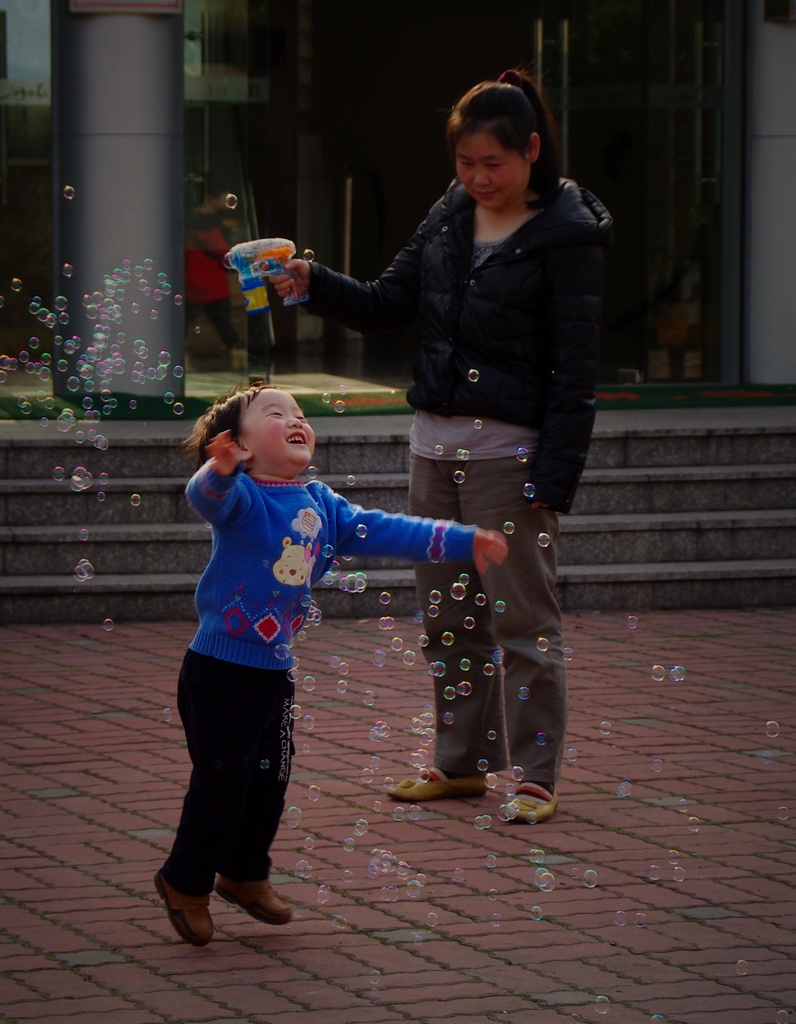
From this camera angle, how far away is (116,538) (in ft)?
27.8

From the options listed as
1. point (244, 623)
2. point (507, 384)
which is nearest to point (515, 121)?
point (507, 384)

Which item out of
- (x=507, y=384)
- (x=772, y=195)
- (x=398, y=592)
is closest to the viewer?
(x=507, y=384)

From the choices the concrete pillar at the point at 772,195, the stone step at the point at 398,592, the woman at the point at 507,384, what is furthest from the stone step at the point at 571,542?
the concrete pillar at the point at 772,195

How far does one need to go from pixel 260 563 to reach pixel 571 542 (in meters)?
4.91

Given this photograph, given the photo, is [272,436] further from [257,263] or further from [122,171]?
[122,171]

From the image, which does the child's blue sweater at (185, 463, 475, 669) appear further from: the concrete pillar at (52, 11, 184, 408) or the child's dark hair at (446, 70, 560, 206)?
the concrete pillar at (52, 11, 184, 408)

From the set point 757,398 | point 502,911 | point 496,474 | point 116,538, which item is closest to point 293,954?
point 502,911

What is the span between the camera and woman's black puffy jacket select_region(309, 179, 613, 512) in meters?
5.04

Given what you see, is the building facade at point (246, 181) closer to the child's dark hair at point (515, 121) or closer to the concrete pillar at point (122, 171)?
the concrete pillar at point (122, 171)

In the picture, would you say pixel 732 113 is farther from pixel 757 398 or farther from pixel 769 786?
pixel 769 786

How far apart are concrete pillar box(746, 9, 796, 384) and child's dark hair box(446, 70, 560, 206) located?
8077 millimetres

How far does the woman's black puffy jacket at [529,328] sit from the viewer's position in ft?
16.5

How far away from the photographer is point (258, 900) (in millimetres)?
4234

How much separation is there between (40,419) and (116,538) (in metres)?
2.42
